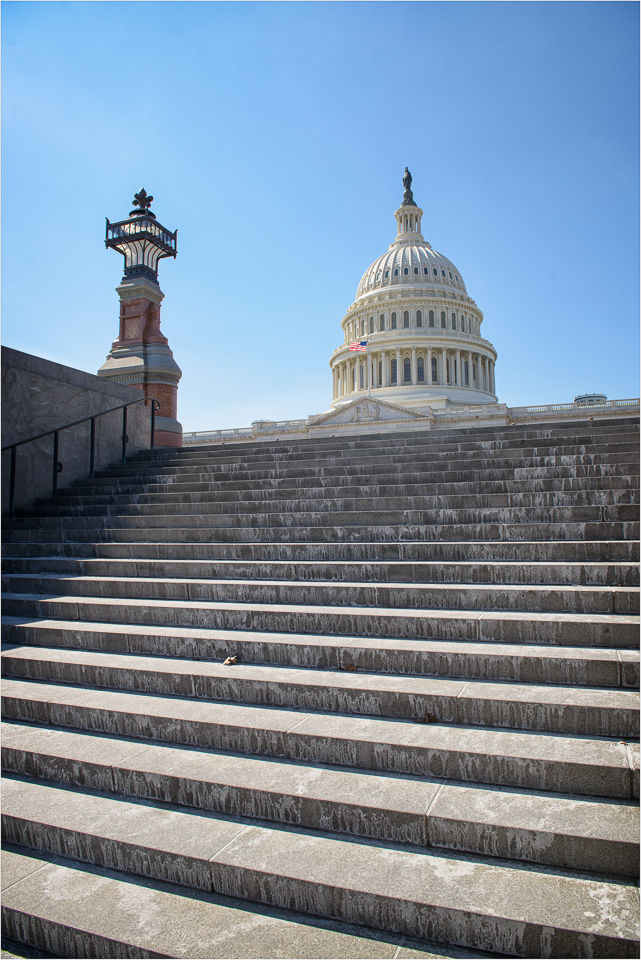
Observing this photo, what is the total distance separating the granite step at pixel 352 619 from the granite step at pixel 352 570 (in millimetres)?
466

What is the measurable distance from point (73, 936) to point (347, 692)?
1.83 meters

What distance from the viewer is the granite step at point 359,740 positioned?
298 centimetres

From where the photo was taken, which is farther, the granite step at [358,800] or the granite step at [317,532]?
the granite step at [317,532]

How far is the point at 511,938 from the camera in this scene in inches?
91.4

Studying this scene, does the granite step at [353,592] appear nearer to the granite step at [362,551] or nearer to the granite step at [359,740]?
the granite step at [362,551]

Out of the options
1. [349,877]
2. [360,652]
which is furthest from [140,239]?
[349,877]

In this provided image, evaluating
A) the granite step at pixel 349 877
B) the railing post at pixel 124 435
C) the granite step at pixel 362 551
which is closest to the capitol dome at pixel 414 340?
the railing post at pixel 124 435

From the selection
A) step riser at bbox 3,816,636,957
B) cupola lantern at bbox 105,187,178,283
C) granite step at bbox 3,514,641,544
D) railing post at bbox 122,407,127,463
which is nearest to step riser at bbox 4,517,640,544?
granite step at bbox 3,514,641,544

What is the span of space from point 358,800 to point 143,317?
16.7 m

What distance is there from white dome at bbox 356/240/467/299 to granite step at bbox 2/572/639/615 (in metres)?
76.0

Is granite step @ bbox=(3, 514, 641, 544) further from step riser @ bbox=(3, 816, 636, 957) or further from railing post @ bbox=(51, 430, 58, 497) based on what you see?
step riser @ bbox=(3, 816, 636, 957)

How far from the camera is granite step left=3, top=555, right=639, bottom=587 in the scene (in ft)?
15.3

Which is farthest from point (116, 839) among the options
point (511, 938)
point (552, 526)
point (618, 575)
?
point (552, 526)

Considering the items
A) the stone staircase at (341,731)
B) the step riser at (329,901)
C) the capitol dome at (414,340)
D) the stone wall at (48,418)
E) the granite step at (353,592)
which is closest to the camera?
the step riser at (329,901)
